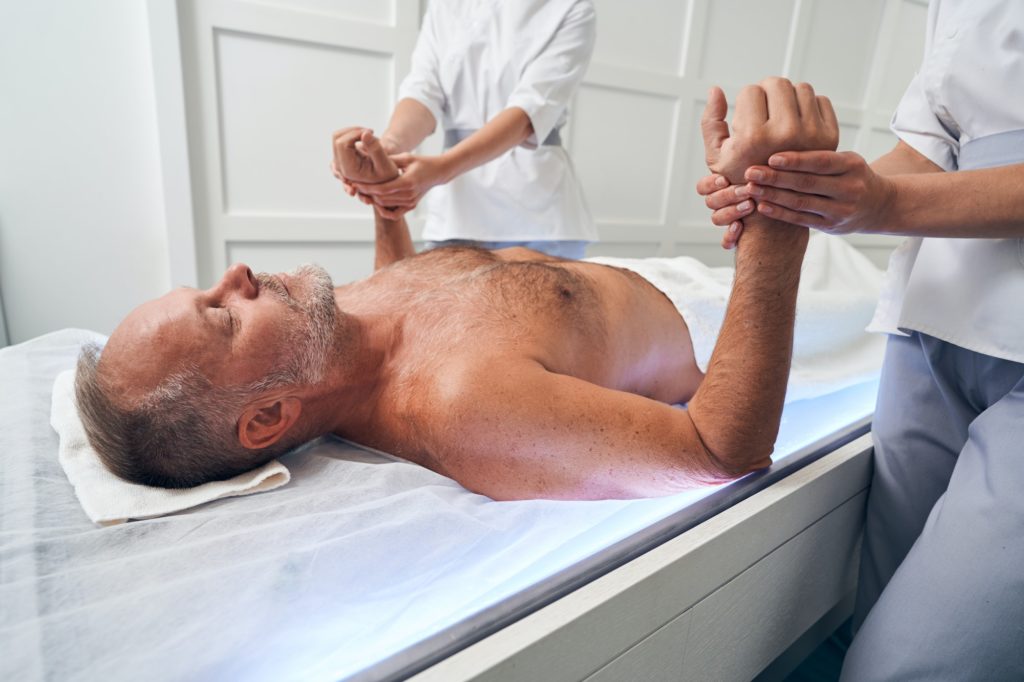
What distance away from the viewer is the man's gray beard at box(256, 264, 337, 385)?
3.07 ft

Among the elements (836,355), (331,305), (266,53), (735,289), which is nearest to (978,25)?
(735,289)

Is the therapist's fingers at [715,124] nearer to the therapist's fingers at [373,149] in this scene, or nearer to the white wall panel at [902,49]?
the therapist's fingers at [373,149]

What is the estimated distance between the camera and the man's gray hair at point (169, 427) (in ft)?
2.69

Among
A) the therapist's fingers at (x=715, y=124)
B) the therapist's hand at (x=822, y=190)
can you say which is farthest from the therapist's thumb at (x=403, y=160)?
the therapist's hand at (x=822, y=190)

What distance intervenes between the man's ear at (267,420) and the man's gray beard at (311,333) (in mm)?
38

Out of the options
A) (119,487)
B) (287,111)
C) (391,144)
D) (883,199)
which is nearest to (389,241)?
(391,144)

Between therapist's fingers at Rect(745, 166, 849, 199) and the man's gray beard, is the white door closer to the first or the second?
the man's gray beard

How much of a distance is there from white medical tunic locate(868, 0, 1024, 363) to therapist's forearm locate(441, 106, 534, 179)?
0.86 m

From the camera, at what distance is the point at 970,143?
88cm

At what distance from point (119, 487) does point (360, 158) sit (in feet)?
2.48

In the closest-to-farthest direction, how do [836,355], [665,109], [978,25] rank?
[978,25] < [836,355] < [665,109]

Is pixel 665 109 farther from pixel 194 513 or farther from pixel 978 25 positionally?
pixel 194 513

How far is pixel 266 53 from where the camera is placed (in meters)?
2.03

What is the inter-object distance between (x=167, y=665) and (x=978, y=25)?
4.16 ft
